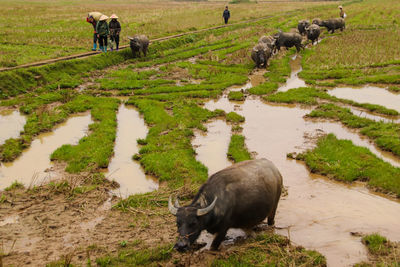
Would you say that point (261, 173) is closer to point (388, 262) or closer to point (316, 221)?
point (316, 221)

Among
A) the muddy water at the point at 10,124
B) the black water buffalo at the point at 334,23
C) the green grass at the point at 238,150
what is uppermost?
the black water buffalo at the point at 334,23

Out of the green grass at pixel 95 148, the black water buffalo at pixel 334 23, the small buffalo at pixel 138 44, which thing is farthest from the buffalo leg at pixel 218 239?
the black water buffalo at pixel 334 23

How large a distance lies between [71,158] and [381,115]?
1033cm

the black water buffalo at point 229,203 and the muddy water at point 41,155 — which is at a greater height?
the black water buffalo at point 229,203

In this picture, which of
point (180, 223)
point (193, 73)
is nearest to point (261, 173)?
point (180, 223)

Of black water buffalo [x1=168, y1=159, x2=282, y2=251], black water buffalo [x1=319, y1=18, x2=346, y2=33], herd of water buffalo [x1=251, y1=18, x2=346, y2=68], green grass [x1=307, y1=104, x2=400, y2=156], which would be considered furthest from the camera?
black water buffalo [x1=319, y1=18, x2=346, y2=33]

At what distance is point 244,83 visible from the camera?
16.2 meters

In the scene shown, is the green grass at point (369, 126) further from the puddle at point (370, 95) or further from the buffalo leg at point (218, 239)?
the buffalo leg at point (218, 239)

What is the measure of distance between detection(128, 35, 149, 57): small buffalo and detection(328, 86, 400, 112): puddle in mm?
10930

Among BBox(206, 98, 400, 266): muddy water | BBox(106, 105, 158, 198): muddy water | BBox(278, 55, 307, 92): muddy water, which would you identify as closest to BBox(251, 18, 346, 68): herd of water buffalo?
BBox(278, 55, 307, 92): muddy water

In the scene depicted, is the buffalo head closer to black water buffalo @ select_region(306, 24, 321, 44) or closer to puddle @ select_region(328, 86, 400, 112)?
puddle @ select_region(328, 86, 400, 112)

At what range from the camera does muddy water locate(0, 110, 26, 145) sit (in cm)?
1039

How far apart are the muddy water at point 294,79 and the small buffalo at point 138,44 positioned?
8.66 meters

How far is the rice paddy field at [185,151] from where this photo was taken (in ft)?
18.9
